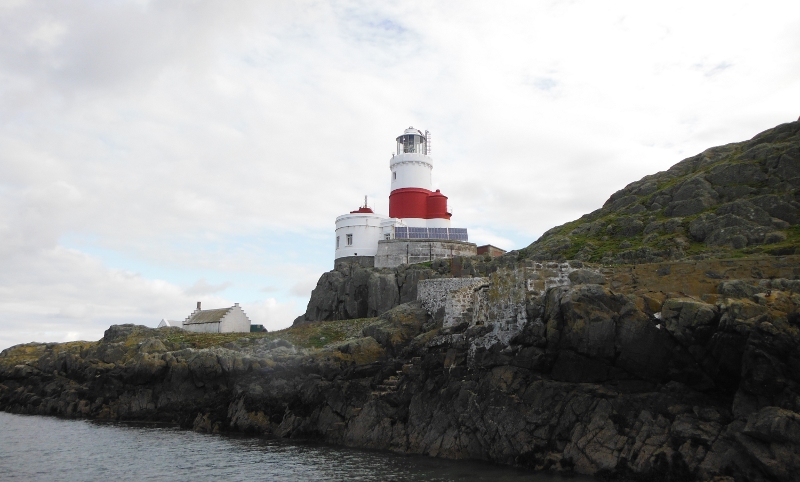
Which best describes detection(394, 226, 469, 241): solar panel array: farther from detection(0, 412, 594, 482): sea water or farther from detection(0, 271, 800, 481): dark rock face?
detection(0, 412, 594, 482): sea water

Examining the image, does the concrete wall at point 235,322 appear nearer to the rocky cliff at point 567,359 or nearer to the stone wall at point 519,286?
the rocky cliff at point 567,359

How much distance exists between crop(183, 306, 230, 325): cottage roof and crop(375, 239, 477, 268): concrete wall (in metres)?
14.9

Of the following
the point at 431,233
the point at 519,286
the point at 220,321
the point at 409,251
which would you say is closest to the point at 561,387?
the point at 519,286

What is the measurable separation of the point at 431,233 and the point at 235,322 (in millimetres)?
19894

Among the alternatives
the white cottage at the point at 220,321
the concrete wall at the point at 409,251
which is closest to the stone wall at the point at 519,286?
the concrete wall at the point at 409,251

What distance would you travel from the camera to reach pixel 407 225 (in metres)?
56.6

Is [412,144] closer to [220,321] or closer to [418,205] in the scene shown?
[418,205]

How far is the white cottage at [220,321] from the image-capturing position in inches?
2072

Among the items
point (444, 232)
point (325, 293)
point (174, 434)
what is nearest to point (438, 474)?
point (174, 434)

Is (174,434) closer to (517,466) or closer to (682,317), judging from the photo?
(517,466)

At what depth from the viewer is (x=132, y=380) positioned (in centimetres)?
3966

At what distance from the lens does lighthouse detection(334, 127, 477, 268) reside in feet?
176

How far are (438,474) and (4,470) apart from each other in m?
18.6

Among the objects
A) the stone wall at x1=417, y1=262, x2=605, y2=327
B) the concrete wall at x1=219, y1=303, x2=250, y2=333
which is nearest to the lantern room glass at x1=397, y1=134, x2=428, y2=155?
the concrete wall at x1=219, y1=303, x2=250, y2=333
